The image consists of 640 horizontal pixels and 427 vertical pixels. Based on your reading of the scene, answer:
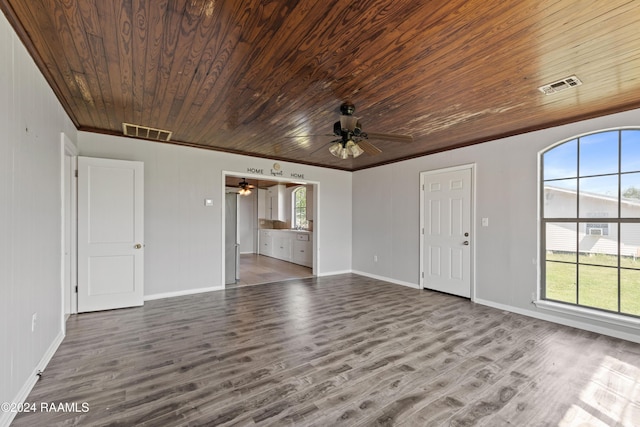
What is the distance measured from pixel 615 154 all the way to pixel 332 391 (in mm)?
3990

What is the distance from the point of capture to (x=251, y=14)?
175cm

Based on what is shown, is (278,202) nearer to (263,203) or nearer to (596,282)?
(263,203)

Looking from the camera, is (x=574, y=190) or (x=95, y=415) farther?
(x=574, y=190)

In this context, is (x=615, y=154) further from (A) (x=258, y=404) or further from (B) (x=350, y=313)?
(A) (x=258, y=404)

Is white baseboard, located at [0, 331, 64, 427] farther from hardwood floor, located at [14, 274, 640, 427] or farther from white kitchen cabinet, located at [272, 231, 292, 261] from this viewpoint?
white kitchen cabinet, located at [272, 231, 292, 261]

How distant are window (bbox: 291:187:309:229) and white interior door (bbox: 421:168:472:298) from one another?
430 centimetres

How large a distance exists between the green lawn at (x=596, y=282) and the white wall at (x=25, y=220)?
5330mm

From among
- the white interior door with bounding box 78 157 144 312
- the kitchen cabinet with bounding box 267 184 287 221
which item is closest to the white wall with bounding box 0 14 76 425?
the white interior door with bounding box 78 157 144 312

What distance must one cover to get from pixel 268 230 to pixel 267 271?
279cm

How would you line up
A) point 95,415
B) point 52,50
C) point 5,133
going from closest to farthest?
point 5,133 → point 95,415 → point 52,50

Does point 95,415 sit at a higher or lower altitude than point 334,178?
lower

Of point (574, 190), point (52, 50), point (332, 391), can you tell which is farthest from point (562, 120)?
→ point (52, 50)

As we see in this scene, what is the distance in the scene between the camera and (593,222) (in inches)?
134

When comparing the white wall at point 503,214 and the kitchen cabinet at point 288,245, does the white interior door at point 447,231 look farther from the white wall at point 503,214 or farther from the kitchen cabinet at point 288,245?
the kitchen cabinet at point 288,245
